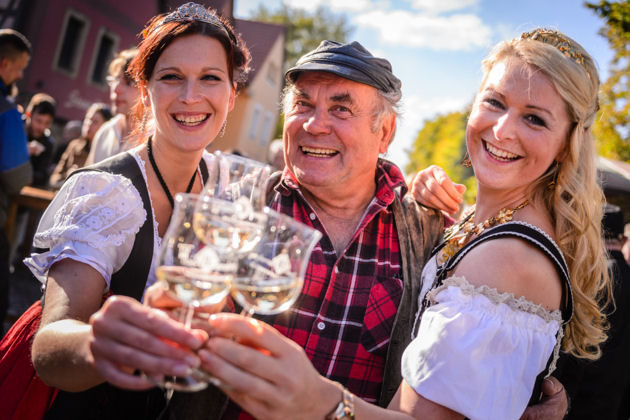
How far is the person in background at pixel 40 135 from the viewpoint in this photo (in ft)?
22.3

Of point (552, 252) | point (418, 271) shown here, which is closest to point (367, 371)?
point (418, 271)

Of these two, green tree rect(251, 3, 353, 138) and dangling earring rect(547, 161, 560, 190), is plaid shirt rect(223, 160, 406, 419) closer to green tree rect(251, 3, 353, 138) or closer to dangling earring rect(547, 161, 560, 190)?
dangling earring rect(547, 161, 560, 190)

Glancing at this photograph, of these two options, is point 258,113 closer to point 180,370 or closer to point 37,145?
point 37,145

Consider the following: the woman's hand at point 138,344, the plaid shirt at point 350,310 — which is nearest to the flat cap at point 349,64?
the plaid shirt at point 350,310

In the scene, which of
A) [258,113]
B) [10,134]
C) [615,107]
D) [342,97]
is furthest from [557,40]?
[258,113]

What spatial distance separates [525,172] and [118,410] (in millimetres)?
1916

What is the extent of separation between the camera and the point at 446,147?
34.4 m

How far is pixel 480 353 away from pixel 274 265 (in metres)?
0.79

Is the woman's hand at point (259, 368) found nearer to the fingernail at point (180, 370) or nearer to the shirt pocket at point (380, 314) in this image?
the fingernail at point (180, 370)

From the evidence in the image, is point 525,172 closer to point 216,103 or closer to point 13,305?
point 216,103

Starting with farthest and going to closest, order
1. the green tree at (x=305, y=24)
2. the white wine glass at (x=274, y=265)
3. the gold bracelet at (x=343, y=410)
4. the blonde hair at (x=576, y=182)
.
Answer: the green tree at (x=305, y=24) → the blonde hair at (x=576, y=182) → the gold bracelet at (x=343, y=410) → the white wine glass at (x=274, y=265)

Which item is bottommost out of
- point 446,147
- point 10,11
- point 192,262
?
point 192,262

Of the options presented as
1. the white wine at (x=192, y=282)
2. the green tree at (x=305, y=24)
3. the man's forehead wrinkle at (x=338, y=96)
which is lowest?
the white wine at (x=192, y=282)

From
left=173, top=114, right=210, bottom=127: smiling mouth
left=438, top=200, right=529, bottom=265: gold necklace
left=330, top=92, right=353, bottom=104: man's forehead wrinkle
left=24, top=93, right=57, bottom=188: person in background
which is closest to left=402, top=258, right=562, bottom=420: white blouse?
left=438, top=200, right=529, bottom=265: gold necklace
